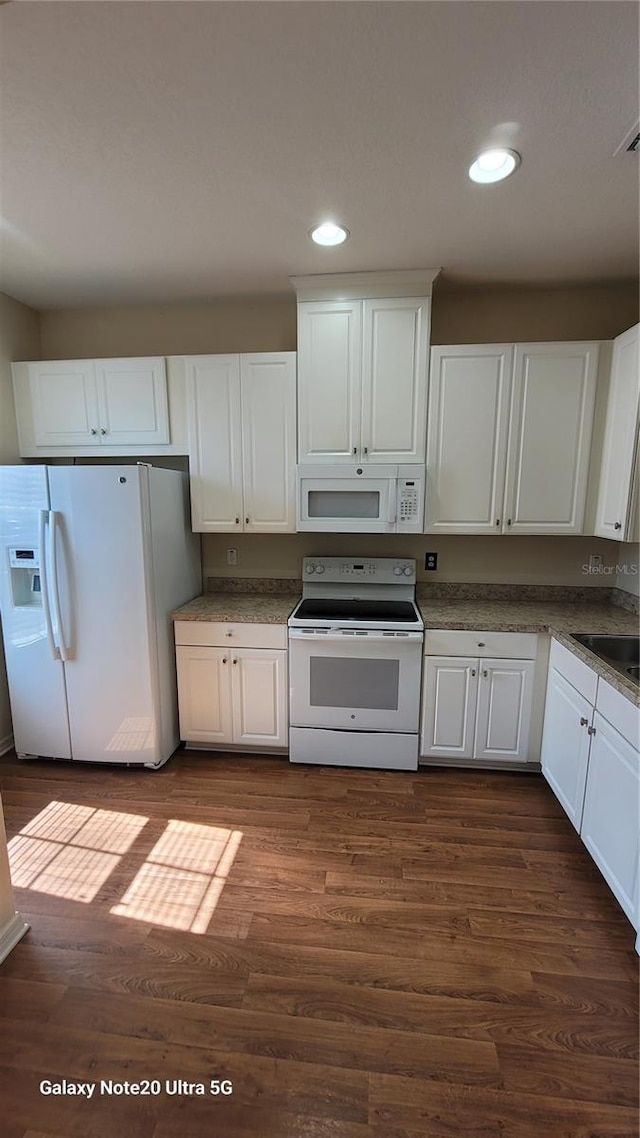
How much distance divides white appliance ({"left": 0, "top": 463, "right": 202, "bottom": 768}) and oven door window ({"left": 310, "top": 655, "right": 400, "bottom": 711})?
0.88m

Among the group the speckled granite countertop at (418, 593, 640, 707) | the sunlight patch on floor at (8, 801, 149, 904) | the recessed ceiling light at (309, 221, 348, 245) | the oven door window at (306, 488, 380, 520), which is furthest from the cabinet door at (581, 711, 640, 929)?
the recessed ceiling light at (309, 221, 348, 245)

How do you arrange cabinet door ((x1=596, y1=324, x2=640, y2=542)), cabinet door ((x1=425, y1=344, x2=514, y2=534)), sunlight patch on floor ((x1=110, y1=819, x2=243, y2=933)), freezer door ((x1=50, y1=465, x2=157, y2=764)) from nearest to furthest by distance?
sunlight patch on floor ((x1=110, y1=819, x2=243, y2=933))
cabinet door ((x1=596, y1=324, x2=640, y2=542))
freezer door ((x1=50, y1=465, x2=157, y2=764))
cabinet door ((x1=425, y1=344, x2=514, y2=534))

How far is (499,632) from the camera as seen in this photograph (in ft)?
7.77

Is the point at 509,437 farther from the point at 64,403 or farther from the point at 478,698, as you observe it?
the point at 64,403

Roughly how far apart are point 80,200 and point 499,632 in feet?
8.61

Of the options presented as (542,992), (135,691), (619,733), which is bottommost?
(542,992)

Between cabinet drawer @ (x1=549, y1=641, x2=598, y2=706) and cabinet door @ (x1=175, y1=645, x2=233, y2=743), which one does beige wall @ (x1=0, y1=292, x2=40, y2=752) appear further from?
cabinet drawer @ (x1=549, y1=641, x2=598, y2=706)

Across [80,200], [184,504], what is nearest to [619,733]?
[184,504]

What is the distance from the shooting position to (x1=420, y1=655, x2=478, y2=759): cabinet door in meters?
2.43

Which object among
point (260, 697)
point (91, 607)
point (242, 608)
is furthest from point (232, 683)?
point (91, 607)

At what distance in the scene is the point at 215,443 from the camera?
2.66 m

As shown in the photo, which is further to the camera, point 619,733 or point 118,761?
point 118,761

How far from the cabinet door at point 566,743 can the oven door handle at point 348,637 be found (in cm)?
71

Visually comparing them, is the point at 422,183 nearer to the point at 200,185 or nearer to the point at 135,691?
the point at 200,185
